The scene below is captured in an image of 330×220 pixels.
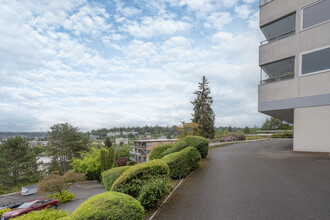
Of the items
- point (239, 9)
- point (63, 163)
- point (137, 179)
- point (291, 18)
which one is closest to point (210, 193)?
point (137, 179)

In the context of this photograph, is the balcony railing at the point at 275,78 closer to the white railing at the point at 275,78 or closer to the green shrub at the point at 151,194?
the white railing at the point at 275,78

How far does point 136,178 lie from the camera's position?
430 centimetres

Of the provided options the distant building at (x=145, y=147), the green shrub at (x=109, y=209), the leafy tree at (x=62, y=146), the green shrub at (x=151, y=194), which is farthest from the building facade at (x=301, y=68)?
the leafy tree at (x=62, y=146)

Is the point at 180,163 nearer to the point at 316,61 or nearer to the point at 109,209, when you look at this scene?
the point at 109,209

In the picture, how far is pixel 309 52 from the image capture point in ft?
31.7

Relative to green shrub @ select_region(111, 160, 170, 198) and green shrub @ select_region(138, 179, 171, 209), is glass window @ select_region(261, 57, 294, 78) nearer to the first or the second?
green shrub @ select_region(111, 160, 170, 198)

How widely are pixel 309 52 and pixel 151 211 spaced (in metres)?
12.2

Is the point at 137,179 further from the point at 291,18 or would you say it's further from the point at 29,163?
the point at 29,163

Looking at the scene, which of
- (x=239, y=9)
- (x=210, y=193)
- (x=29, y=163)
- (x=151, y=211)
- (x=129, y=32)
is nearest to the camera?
(x=151, y=211)

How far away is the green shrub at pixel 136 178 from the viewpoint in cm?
416

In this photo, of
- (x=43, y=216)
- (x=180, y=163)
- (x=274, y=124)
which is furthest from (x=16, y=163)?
(x=274, y=124)

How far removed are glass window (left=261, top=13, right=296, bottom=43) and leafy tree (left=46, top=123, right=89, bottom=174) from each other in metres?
36.0

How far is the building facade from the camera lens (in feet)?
30.1

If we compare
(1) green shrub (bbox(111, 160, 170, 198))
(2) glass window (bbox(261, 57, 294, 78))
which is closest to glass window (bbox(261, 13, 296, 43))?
(2) glass window (bbox(261, 57, 294, 78))
